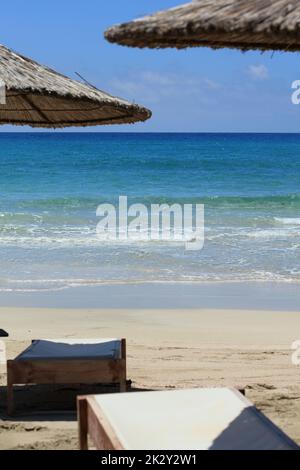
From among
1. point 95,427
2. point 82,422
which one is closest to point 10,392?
point 82,422

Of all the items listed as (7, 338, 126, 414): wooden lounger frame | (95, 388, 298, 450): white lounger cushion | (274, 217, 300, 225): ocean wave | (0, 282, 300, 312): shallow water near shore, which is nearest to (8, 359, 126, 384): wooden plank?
(7, 338, 126, 414): wooden lounger frame

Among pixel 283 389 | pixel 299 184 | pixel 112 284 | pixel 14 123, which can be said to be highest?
pixel 299 184

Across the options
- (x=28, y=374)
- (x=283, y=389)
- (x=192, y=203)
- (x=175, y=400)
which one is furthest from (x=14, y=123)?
(x=192, y=203)

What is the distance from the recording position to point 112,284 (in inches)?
446

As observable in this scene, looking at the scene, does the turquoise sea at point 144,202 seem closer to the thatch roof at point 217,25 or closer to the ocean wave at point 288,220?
the ocean wave at point 288,220

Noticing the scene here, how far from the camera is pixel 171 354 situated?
296 inches

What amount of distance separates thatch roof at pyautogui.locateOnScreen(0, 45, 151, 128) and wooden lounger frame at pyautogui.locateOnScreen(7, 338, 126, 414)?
1.62m

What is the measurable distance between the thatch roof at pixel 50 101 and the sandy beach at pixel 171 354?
191 centimetres

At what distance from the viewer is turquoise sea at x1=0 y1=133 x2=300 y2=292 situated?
12188 millimetres

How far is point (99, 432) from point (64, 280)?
7.52m

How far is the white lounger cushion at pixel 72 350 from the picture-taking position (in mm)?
5734

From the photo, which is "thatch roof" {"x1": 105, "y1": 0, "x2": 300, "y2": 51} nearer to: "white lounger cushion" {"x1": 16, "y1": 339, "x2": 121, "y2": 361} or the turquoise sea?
"white lounger cushion" {"x1": 16, "y1": 339, "x2": 121, "y2": 361}

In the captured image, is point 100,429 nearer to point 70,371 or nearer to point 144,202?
point 70,371
